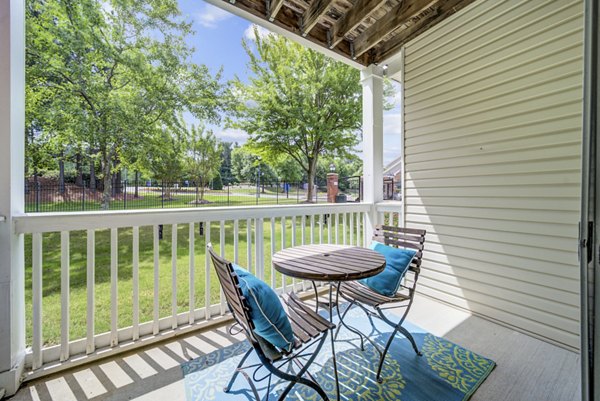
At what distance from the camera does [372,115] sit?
377 cm

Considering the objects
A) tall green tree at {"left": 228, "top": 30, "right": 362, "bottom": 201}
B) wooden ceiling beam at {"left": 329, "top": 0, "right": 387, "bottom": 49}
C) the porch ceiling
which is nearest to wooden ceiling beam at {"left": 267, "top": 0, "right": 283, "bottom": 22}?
the porch ceiling

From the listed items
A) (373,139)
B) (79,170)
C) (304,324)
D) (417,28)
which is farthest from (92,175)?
(417,28)

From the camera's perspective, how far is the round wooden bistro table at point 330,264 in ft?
5.33

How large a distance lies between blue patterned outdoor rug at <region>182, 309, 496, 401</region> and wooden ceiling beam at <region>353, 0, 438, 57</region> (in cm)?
333

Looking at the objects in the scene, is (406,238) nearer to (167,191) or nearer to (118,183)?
(167,191)

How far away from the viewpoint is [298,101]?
7.14 m

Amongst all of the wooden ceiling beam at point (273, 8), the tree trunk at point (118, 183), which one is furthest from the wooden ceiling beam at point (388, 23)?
the tree trunk at point (118, 183)

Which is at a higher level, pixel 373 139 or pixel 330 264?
pixel 373 139

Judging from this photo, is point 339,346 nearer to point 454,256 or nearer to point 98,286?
point 454,256

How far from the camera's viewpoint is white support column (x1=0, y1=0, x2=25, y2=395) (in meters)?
1.67

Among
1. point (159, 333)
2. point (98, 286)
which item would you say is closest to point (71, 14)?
point (98, 286)

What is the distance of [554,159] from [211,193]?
3.36 meters

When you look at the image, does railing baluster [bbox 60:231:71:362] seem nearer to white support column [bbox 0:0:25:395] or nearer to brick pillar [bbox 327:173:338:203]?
white support column [bbox 0:0:25:395]

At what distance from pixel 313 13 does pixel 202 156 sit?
207 cm
